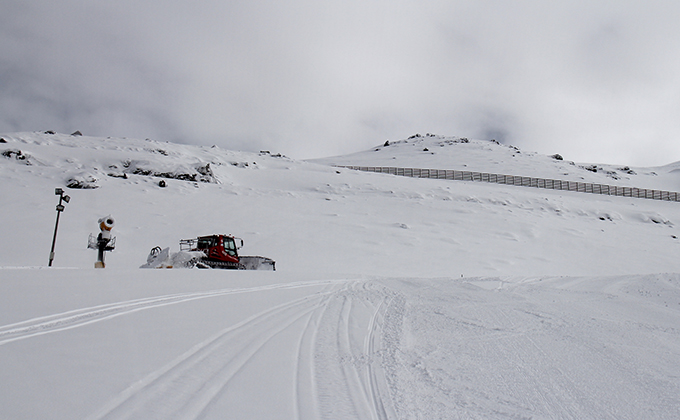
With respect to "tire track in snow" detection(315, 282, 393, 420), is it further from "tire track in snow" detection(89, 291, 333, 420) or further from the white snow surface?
"tire track in snow" detection(89, 291, 333, 420)

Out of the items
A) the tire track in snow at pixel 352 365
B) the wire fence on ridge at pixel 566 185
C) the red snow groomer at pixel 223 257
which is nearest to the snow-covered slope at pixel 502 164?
the wire fence on ridge at pixel 566 185

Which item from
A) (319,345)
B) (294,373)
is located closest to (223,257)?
(319,345)

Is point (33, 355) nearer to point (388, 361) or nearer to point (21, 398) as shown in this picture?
point (21, 398)

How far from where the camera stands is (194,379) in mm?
3436

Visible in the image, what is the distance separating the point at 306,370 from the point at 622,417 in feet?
8.80

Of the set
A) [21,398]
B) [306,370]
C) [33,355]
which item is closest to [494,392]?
[306,370]

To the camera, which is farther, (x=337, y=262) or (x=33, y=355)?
(x=337, y=262)

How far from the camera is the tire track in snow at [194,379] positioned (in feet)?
9.13

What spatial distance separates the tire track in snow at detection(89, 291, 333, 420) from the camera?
9.13 feet

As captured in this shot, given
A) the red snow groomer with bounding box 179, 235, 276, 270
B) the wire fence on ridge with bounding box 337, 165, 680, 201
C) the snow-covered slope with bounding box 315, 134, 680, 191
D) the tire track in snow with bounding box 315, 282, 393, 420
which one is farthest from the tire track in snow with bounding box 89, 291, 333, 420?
the snow-covered slope with bounding box 315, 134, 680, 191

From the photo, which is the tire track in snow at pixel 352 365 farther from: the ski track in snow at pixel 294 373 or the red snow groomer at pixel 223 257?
the red snow groomer at pixel 223 257

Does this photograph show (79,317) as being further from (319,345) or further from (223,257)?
(223,257)

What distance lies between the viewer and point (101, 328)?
189 inches

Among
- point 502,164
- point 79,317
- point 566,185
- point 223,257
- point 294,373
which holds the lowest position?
point 294,373
